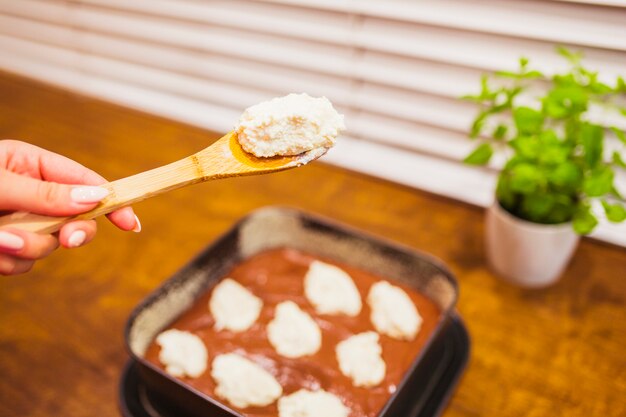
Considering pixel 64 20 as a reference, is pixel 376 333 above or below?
below

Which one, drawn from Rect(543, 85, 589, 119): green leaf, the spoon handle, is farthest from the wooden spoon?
Rect(543, 85, 589, 119): green leaf

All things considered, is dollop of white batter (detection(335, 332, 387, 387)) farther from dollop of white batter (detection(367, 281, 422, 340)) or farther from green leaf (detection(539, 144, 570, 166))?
green leaf (detection(539, 144, 570, 166))

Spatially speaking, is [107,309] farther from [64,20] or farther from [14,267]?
[64,20]

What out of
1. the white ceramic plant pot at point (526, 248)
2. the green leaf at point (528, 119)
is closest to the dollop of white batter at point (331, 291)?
the white ceramic plant pot at point (526, 248)

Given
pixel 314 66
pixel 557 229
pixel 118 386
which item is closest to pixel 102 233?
pixel 118 386

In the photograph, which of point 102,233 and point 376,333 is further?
point 102,233

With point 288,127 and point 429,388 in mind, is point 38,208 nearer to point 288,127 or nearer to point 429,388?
point 288,127

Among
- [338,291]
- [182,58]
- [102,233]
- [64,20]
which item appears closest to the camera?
[338,291]
